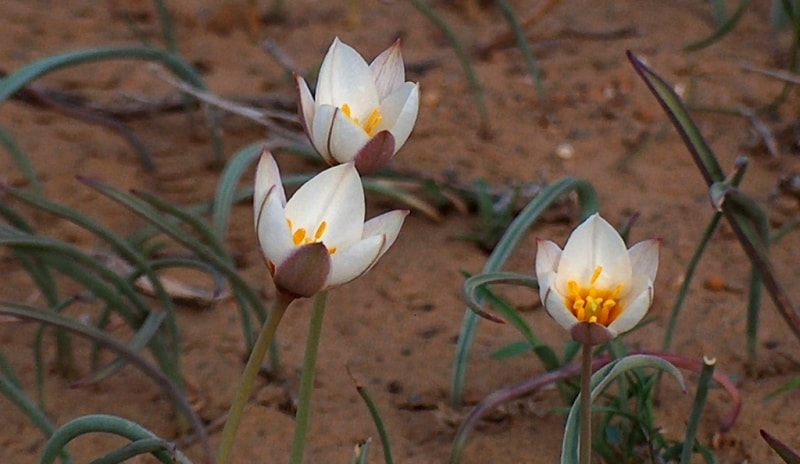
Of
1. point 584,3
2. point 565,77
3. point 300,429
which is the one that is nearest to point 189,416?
point 300,429

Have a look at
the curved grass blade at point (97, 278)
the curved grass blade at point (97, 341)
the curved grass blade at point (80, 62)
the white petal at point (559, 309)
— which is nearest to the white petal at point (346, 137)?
the white petal at point (559, 309)

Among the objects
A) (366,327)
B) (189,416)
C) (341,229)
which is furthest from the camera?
(366,327)

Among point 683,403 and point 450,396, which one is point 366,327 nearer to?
point 450,396

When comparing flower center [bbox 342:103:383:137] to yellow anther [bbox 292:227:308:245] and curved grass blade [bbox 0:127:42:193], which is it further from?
curved grass blade [bbox 0:127:42:193]

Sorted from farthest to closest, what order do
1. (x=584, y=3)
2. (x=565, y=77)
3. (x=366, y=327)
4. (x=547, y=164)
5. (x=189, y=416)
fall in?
1. (x=584, y=3)
2. (x=565, y=77)
3. (x=547, y=164)
4. (x=366, y=327)
5. (x=189, y=416)

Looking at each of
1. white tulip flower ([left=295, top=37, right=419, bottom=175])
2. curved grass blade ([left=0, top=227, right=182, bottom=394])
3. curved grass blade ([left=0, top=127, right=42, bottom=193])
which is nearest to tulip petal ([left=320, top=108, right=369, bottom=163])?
white tulip flower ([left=295, top=37, right=419, bottom=175])

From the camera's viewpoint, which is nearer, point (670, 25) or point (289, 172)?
point (289, 172)
